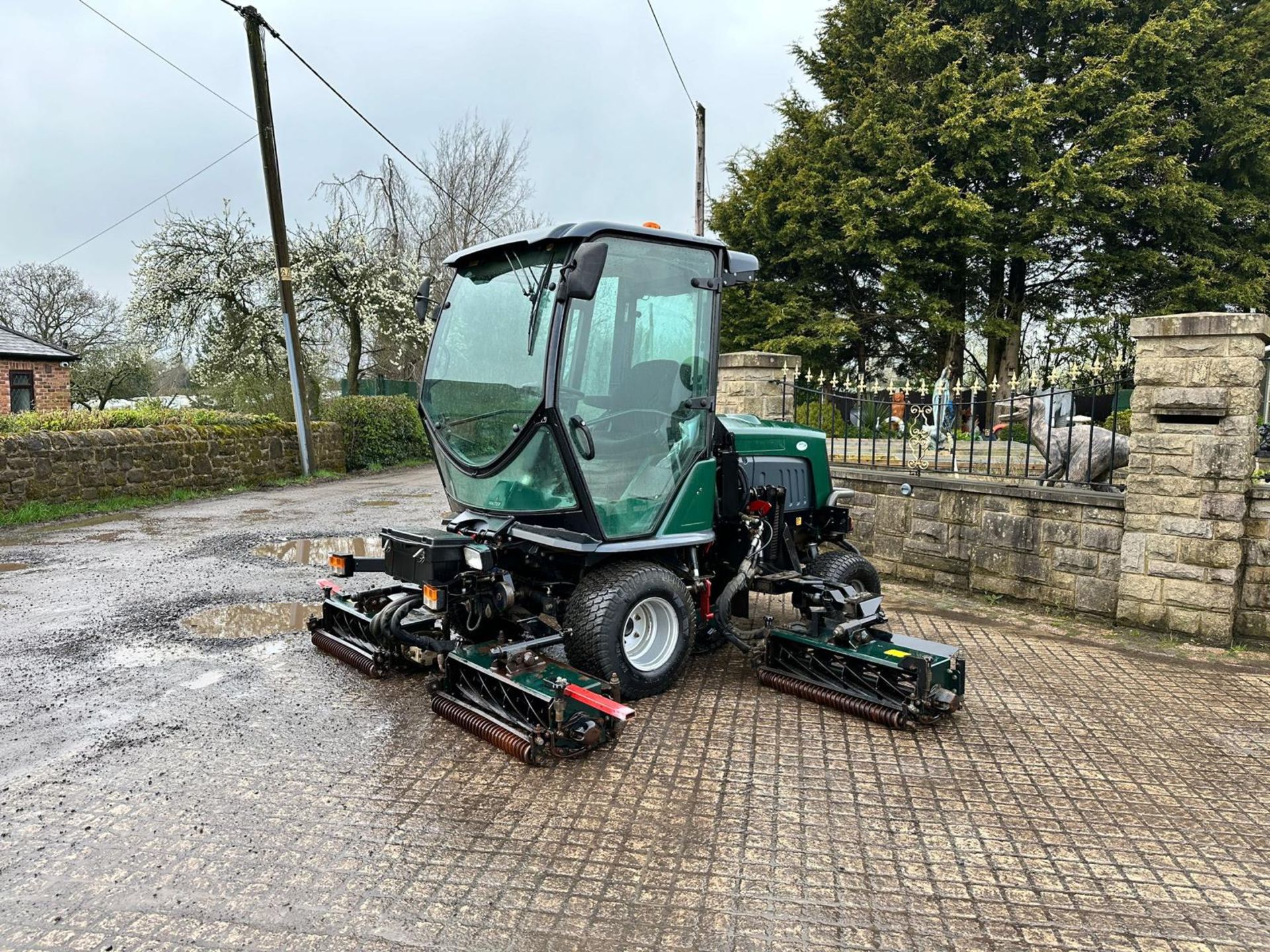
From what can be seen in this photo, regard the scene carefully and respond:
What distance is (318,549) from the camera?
27.5 ft

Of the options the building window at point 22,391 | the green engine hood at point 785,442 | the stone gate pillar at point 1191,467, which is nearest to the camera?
the green engine hood at point 785,442

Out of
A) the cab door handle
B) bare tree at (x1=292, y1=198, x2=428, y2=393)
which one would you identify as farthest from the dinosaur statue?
bare tree at (x1=292, y1=198, x2=428, y2=393)

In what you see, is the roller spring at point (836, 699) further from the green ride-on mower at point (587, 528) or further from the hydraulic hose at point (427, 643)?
the hydraulic hose at point (427, 643)

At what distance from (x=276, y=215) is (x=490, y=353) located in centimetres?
1086

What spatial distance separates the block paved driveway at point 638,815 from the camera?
249cm

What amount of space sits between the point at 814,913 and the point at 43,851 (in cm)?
265

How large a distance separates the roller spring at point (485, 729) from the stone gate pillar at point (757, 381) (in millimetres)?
5082

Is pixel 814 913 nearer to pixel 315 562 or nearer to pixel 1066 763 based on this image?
pixel 1066 763

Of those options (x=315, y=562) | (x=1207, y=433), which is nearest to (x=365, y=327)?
(x=315, y=562)

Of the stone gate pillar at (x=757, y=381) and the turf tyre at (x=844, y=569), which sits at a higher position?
the stone gate pillar at (x=757, y=381)

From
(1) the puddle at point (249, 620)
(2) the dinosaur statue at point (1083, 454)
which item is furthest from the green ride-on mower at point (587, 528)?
(2) the dinosaur statue at point (1083, 454)

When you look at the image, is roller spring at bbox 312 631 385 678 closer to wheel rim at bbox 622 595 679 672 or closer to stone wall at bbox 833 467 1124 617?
wheel rim at bbox 622 595 679 672

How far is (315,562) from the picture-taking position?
770 cm

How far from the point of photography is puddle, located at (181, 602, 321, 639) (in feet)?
17.9
